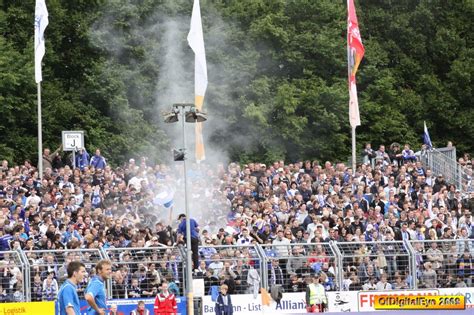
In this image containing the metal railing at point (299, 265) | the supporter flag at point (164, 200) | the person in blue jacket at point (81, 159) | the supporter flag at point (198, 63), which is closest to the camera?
the metal railing at point (299, 265)

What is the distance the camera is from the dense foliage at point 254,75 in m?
50.2

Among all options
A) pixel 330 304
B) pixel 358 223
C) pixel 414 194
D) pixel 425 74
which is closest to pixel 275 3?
pixel 425 74

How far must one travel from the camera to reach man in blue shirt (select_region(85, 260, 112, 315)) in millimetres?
18156

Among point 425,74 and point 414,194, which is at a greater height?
point 425,74

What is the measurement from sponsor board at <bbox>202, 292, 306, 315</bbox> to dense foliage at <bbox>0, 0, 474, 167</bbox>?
66.7 ft

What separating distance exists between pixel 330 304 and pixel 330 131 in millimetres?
25025

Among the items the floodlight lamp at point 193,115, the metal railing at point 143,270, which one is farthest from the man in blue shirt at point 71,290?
the floodlight lamp at point 193,115

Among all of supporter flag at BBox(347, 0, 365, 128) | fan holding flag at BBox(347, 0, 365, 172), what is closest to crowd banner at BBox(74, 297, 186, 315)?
fan holding flag at BBox(347, 0, 365, 172)

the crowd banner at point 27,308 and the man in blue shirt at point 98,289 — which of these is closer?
the man in blue shirt at point 98,289

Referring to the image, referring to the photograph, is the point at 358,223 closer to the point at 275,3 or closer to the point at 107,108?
the point at 107,108

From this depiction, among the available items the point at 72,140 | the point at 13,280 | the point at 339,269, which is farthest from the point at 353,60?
the point at 13,280

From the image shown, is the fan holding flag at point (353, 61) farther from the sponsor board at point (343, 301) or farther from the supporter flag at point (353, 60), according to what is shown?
the sponsor board at point (343, 301)

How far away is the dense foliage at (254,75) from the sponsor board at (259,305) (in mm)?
20344

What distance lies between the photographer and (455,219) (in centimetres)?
3503
